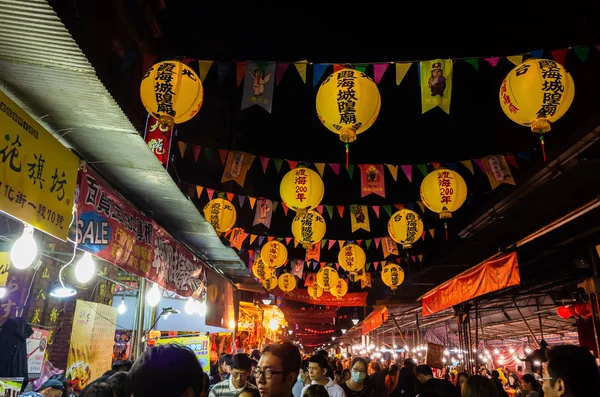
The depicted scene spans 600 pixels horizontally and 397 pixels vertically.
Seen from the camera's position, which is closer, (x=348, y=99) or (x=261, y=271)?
(x=348, y=99)

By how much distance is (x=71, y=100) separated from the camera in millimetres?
4414

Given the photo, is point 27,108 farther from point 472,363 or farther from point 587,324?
point 587,324

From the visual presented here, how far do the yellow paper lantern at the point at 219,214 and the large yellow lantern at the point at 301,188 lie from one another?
2.02m

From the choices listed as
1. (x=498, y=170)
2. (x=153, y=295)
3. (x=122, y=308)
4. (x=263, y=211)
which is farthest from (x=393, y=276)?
(x=122, y=308)

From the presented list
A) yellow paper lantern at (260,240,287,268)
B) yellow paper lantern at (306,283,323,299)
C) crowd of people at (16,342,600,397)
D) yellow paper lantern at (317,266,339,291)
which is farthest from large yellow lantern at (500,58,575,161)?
yellow paper lantern at (306,283,323,299)

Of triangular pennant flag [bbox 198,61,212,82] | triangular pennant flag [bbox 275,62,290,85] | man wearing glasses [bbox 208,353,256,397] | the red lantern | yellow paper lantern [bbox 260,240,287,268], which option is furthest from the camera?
yellow paper lantern [bbox 260,240,287,268]

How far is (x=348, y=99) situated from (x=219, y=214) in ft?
17.0

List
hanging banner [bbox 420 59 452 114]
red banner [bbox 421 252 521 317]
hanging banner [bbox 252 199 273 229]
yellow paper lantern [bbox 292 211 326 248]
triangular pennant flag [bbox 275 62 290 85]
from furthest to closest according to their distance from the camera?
hanging banner [bbox 252 199 273 229]
yellow paper lantern [bbox 292 211 326 248]
red banner [bbox 421 252 521 317]
triangular pennant flag [bbox 275 62 290 85]
hanging banner [bbox 420 59 452 114]

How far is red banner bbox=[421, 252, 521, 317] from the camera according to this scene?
915cm

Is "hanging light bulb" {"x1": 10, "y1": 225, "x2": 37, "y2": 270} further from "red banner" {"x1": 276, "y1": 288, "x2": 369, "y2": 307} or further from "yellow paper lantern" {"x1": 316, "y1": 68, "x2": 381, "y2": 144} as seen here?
"red banner" {"x1": 276, "y1": 288, "x2": 369, "y2": 307}

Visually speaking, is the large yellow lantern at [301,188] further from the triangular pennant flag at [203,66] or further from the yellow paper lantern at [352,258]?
the yellow paper lantern at [352,258]

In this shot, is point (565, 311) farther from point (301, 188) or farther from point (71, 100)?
point (71, 100)

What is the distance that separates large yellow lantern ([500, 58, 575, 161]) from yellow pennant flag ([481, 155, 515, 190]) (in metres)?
4.36

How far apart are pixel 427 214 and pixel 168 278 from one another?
636 inches
